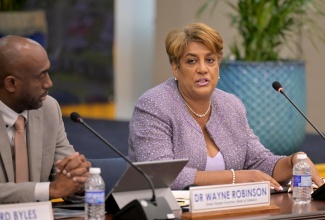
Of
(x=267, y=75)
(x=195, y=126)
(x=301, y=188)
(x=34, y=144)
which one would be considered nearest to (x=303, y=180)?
(x=301, y=188)

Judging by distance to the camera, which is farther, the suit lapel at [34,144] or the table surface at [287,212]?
the suit lapel at [34,144]

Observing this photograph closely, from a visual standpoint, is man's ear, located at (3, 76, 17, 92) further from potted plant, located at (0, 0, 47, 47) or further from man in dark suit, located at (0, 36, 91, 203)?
potted plant, located at (0, 0, 47, 47)

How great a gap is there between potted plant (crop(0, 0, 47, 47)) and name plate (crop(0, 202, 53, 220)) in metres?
5.28

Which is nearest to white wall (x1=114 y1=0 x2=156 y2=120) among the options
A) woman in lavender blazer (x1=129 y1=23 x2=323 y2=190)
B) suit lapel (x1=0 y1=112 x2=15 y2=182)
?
woman in lavender blazer (x1=129 y1=23 x2=323 y2=190)

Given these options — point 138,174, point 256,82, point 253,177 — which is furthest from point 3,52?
point 256,82

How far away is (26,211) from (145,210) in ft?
1.30

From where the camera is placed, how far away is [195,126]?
414cm

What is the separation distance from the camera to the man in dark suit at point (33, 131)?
3309 millimetres

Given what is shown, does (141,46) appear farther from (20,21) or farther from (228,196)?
(228,196)

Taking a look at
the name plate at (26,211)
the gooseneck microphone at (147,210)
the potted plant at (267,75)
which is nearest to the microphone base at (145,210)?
the gooseneck microphone at (147,210)

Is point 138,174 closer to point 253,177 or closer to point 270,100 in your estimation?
point 253,177

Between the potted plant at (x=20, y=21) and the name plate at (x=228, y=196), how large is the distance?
5.09m

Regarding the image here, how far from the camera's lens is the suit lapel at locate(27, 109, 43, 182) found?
3.55 meters

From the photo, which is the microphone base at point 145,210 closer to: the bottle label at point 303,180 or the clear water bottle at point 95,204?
the clear water bottle at point 95,204
